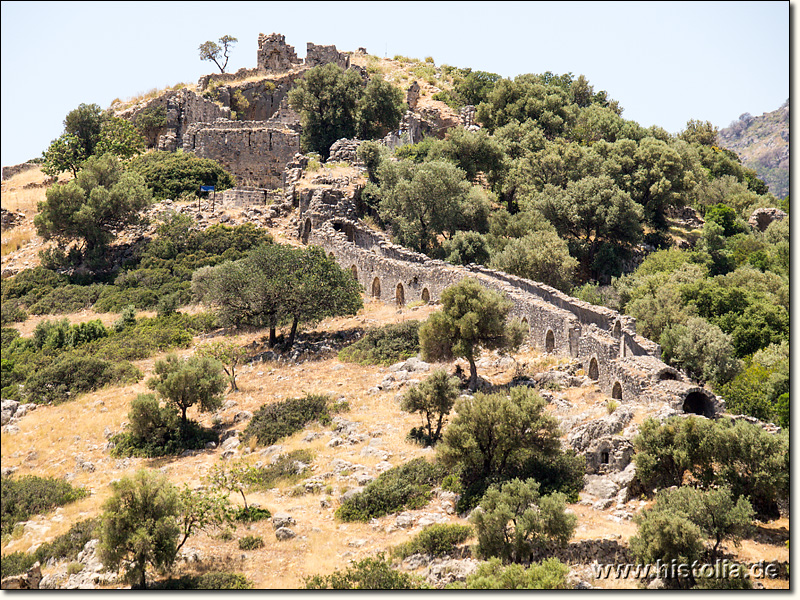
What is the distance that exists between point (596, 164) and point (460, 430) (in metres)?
34.2

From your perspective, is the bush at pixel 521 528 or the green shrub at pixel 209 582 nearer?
the green shrub at pixel 209 582

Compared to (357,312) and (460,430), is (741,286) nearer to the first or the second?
(357,312)

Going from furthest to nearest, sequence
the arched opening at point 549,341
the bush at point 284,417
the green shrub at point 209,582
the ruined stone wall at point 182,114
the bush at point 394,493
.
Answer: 1. the ruined stone wall at point 182,114
2. the arched opening at point 549,341
3. the bush at point 284,417
4. the bush at point 394,493
5. the green shrub at point 209,582

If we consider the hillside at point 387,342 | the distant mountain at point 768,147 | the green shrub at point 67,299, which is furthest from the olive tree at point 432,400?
the distant mountain at point 768,147

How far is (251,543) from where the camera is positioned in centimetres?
2319

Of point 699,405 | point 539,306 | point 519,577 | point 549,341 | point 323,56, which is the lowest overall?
point 519,577

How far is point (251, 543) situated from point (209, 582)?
228 centimetres

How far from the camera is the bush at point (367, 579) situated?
20.2 metres

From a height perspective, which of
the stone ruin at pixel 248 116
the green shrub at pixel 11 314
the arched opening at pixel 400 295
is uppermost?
the stone ruin at pixel 248 116

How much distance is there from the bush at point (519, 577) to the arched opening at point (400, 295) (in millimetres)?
21567

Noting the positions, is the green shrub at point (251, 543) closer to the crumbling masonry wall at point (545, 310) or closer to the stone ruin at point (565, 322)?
the stone ruin at point (565, 322)

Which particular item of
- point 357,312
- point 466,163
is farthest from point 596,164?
point 357,312

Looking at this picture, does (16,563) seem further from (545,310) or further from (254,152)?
(254,152)

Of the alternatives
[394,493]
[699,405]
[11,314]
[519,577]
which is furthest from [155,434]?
[699,405]
